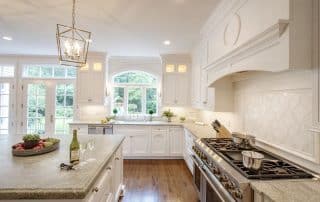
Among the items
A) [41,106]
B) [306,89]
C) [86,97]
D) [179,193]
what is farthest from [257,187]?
[41,106]

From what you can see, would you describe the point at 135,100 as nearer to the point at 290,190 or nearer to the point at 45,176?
the point at 45,176

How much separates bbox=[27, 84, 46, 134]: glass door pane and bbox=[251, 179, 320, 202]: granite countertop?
223 inches

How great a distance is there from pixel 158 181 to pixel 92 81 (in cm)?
299

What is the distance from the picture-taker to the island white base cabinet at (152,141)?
4.86m

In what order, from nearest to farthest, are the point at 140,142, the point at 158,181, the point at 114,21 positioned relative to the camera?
1. the point at 114,21
2. the point at 158,181
3. the point at 140,142

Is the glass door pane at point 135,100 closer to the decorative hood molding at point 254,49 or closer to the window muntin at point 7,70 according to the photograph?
the window muntin at point 7,70

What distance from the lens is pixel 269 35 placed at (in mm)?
1397

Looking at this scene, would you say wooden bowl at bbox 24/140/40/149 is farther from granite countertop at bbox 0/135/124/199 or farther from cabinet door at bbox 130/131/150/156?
cabinet door at bbox 130/131/150/156

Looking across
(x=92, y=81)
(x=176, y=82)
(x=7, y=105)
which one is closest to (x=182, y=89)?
(x=176, y=82)

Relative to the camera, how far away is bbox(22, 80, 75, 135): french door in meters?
5.45

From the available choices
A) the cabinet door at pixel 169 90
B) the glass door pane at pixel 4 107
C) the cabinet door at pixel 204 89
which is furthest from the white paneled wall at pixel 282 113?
the glass door pane at pixel 4 107

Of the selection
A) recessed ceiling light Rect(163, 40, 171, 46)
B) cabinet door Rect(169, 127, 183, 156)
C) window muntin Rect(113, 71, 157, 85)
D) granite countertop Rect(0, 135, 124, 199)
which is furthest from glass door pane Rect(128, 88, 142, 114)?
Result: granite countertop Rect(0, 135, 124, 199)

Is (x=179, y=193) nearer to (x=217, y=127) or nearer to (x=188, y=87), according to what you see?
(x=217, y=127)

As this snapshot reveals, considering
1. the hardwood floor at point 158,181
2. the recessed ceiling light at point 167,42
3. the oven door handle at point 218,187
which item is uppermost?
the recessed ceiling light at point 167,42
